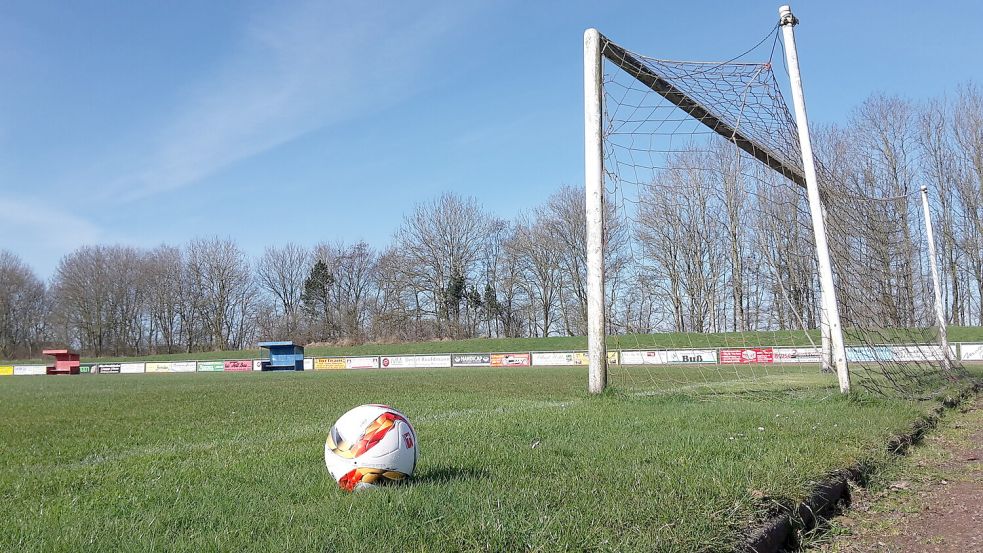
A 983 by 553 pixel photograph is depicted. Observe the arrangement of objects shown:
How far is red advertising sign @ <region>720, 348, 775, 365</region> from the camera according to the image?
32156 mm

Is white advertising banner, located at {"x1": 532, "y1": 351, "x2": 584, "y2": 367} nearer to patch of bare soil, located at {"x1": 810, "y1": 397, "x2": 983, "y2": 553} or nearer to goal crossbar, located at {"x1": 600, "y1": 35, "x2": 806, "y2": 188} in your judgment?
goal crossbar, located at {"x1": 600, "y1": 35, "x2": 806, "y2": 188}

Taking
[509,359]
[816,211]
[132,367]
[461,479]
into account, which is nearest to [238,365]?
[132,367]

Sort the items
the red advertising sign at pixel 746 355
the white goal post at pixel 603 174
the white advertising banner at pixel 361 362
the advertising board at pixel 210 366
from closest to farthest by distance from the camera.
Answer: the white goal post at pixel 603 174 < the red advertising sign at pixel 746 355 < the white advertising banner at pixel 361 362 < the advertising board at pixel 210 366

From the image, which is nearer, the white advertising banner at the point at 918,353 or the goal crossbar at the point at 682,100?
the goal crossbar at the point at 682,100

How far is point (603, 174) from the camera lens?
10.5 m

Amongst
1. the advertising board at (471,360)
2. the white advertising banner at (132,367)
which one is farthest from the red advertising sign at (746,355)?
the white advertising banner at (132,367)

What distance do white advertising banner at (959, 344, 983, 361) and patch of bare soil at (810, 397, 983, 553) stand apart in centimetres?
3146

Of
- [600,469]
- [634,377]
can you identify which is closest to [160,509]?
[600,469]

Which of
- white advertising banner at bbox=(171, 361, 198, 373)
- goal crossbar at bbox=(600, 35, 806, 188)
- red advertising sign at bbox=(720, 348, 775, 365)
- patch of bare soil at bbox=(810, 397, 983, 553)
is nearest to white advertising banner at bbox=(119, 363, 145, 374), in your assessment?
white advertising banner at bbox=(171, 361, 198, 373)

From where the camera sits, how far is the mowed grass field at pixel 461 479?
292 cm

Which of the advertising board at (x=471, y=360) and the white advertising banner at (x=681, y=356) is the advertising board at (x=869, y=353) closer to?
the white advertising banner at (x=681, y=356)

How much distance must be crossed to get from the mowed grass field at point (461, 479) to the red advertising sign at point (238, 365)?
41920 millimetres

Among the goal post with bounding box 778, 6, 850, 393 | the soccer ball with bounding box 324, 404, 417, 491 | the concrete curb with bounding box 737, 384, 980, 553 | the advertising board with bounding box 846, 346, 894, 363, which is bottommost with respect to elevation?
the concrete curb with bounding box 737, 384, 980, 553

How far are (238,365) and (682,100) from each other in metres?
45.4
